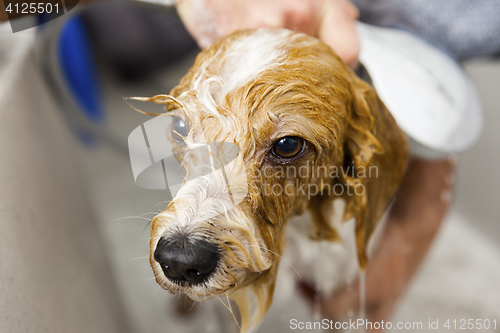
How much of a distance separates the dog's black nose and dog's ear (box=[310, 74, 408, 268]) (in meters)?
0.17

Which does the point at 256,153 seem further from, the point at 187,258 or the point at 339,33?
the point at 339,33

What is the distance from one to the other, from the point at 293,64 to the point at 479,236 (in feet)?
3.36

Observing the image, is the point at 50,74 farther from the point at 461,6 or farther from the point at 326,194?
the point at 461,6

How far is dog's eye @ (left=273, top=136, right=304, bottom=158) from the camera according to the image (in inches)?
14.6

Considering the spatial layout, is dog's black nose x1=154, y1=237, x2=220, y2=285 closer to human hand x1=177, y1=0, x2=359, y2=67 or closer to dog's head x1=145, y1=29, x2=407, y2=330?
dog's head x1=145, y1=29, x2=407, y2=330

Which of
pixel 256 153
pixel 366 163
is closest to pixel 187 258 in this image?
pixel 256 153

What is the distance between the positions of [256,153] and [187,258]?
0.10m

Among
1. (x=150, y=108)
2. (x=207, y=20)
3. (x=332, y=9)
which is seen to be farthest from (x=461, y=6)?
(x=150, y=108)

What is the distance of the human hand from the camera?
1.51ft

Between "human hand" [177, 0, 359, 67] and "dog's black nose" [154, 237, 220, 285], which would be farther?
"human hand" [177, 0, 359, 67]

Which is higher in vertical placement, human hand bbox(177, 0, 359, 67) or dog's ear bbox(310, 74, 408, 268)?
human hand bbox(177, 0, 359, 67)

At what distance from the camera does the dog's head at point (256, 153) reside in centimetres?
33

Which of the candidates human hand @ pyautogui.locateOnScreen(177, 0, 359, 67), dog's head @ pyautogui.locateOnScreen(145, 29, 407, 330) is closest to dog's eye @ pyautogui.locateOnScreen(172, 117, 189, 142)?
dog's head @ pyautogui.locateOnScreen(145, 29, 407, 330)

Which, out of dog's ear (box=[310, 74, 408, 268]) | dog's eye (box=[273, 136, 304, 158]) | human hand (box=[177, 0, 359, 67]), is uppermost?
human hand (box=[177, 0, 359, 67])
